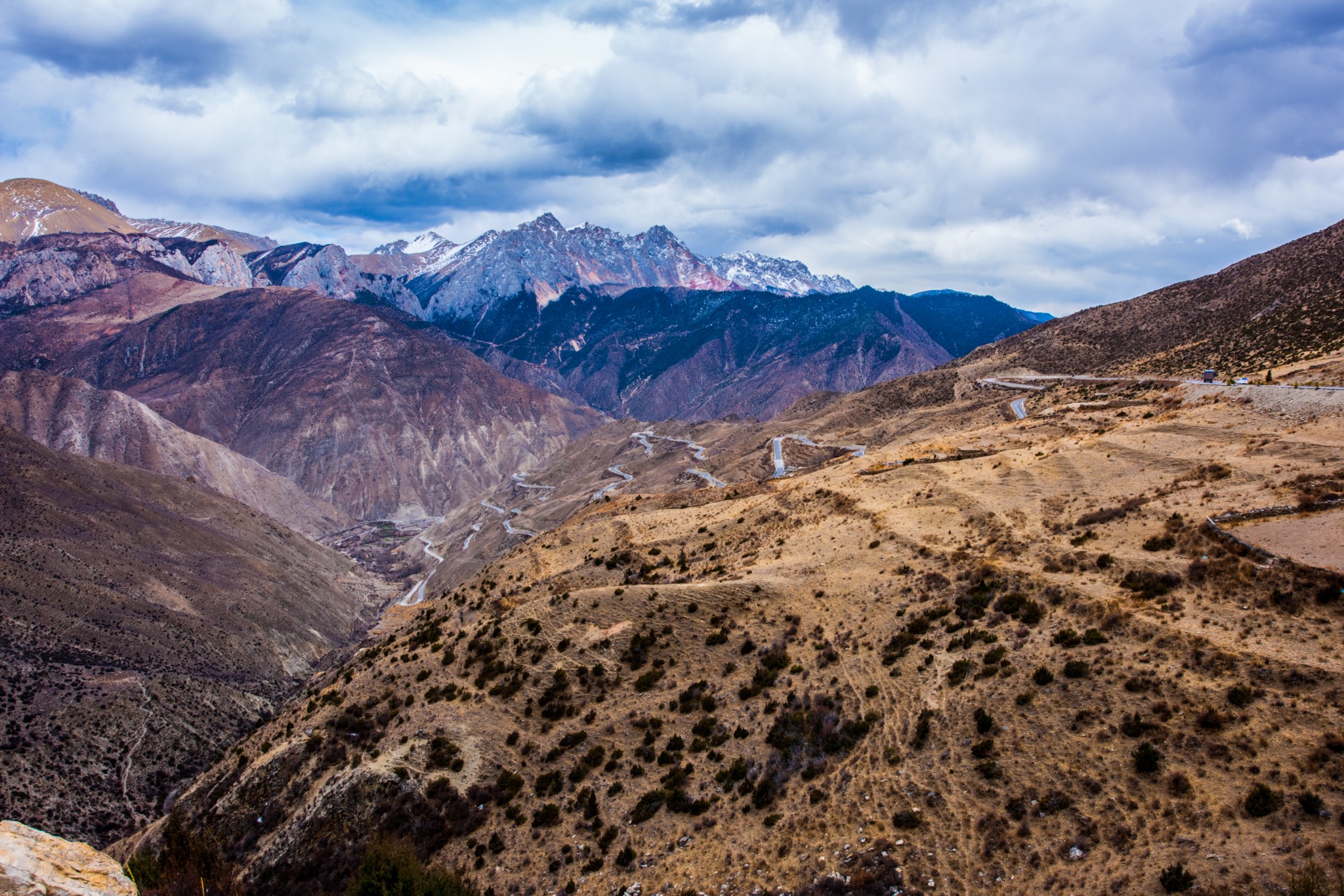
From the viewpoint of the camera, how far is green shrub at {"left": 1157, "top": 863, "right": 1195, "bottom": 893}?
46.9 ft

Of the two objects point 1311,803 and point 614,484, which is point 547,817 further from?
point 614,484

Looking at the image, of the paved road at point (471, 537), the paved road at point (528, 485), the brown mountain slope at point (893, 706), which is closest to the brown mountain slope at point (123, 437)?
the paved road at point (471, 537)

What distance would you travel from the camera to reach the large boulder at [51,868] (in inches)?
526

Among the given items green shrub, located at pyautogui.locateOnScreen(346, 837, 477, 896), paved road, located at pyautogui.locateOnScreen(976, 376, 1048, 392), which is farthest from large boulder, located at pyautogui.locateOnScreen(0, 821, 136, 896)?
paved road, located at pyautogui.locateOnScreen(976, 376, 1048, 392)

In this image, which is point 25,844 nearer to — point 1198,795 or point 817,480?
point 1198,795

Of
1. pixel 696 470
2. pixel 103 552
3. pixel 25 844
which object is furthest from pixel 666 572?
pixel 103 552

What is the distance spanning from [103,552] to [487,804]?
74603 millimetres

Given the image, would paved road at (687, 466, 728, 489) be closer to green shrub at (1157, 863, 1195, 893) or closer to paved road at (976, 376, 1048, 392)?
paved road at (976, 376, 1048, 392)

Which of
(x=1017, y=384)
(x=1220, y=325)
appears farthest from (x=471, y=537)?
(x=1220, y=325)

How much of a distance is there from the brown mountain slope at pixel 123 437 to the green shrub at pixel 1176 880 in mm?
189408

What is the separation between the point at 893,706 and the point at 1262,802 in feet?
33.9

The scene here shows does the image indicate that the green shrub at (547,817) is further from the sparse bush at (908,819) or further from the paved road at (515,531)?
the paved road at (515,531)

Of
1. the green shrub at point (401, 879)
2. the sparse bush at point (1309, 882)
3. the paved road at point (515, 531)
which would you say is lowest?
the paved road at point (515, 531)

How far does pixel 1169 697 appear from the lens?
1944 cm
